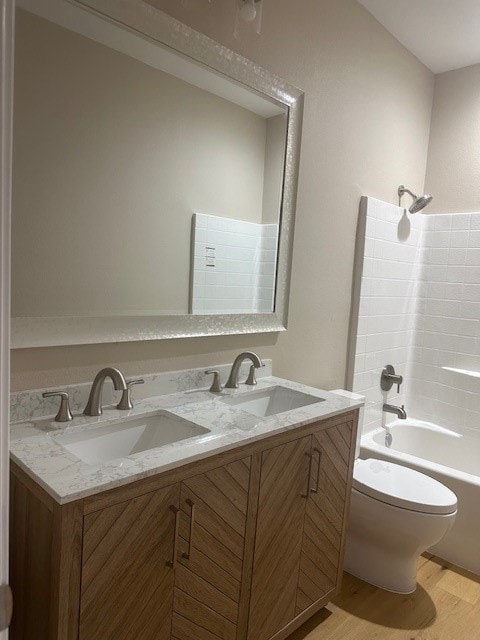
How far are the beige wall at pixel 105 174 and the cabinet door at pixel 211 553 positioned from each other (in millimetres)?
666

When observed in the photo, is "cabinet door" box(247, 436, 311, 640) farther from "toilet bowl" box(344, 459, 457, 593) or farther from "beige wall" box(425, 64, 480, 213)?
"beige wall" box(425, 64, 480, 213)

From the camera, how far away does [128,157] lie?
1.58 meters

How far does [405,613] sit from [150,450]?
152 centimetres

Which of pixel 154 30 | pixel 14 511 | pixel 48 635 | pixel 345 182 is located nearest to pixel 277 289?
pixel 345 182

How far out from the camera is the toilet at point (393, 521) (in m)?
1.94

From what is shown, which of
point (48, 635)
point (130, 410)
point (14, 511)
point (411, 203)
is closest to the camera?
point (48, 635)

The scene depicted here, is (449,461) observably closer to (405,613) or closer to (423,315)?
(423,315)

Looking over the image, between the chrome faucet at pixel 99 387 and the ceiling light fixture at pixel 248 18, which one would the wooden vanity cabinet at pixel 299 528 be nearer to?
the chrome faucet at pixel 99 387

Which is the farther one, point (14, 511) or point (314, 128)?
point (314, 128)

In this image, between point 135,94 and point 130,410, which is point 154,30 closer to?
point 135,94

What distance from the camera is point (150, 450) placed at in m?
1.22

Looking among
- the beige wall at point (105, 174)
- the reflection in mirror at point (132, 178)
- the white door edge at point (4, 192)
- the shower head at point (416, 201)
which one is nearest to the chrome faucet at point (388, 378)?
the shower head at point (416, 201)

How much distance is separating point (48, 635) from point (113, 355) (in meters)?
0.81

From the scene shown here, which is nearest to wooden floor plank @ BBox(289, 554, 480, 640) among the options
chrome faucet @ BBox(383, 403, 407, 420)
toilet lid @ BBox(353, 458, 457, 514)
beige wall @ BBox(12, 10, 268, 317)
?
toilet lid @ BBox(353, 458, 457, 514)
